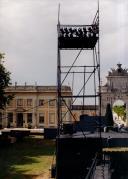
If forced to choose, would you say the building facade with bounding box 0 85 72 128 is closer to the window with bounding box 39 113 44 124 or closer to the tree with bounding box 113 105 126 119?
the window with bounding box 39 113 44 124

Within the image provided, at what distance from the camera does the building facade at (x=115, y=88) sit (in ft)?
327

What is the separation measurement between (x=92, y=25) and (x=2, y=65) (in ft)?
105

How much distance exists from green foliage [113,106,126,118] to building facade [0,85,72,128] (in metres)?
11.6

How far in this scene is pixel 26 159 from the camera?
1614 inches

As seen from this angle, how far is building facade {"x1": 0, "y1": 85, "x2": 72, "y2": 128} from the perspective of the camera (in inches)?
3984

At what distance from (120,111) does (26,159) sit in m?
53.7

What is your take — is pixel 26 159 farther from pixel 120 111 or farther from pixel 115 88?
pixel 115 88

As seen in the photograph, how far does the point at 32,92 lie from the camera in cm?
10369

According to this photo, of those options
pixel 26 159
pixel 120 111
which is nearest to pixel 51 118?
pixel 120 111

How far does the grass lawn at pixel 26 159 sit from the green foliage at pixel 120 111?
36.5 m

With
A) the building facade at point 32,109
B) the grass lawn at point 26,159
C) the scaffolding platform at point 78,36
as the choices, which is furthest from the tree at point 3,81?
the building facade at point 32,109

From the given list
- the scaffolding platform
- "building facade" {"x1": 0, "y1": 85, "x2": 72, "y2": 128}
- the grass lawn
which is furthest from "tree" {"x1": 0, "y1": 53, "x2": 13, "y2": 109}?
"building facade" {"x1": 0, "y1": 85, "x2": 72, "y2": 128}

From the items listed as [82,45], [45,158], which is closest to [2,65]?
[45,158]

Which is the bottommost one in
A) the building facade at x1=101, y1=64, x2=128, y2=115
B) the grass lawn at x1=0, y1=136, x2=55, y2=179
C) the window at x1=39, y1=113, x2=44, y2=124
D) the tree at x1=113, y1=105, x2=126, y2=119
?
the grass lawn at x1=0, y1=136, x2=55, y2=179
